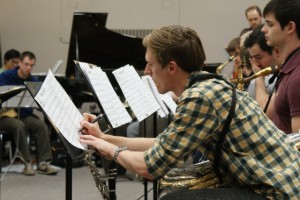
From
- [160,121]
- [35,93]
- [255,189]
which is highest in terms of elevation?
[35,93]

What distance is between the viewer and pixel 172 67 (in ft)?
A: 5.63

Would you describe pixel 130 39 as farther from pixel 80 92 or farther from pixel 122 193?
pixel 122 193

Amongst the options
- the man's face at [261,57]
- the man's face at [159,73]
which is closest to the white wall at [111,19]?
the man's face at [261,57]

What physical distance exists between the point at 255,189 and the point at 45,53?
619cm

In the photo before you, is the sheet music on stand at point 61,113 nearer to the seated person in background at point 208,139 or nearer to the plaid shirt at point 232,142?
the seated person in background at point 208,139

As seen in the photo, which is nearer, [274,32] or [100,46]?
[274,32]

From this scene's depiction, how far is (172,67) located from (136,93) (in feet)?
2.53

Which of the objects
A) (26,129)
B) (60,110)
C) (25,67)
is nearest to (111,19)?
(25,67)

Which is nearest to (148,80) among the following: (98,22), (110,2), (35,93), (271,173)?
(35,93)

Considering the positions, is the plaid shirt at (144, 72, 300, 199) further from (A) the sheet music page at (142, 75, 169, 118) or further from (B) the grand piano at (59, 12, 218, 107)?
(B) the grand piano at (59, 12, 218, 107)

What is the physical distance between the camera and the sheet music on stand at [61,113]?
1725mm

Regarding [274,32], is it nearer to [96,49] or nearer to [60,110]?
[60,110]

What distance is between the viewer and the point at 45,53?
7422mm

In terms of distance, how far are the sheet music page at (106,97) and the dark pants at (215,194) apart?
1.85 ft
